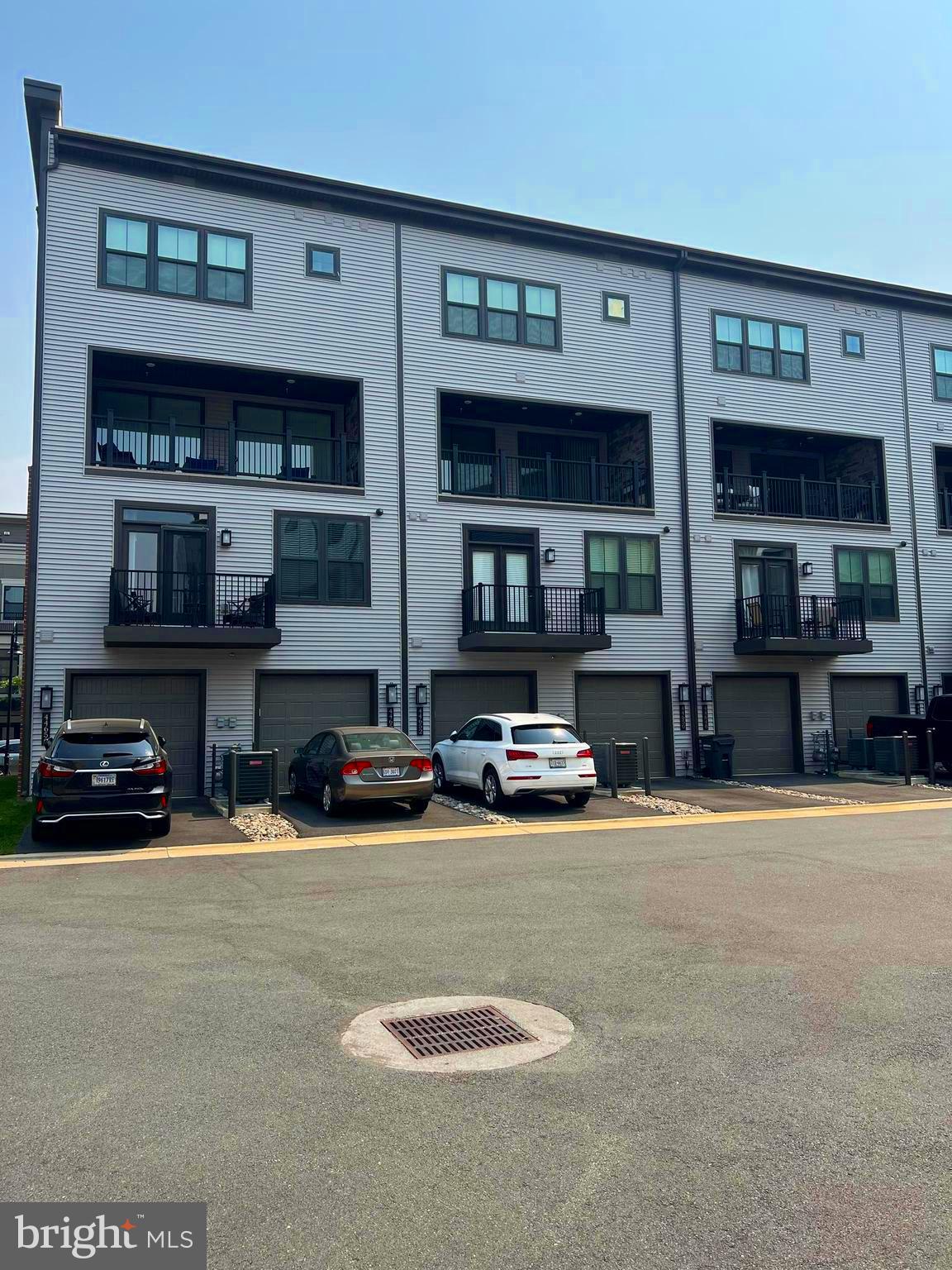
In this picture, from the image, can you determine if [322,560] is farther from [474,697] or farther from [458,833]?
[458,833]

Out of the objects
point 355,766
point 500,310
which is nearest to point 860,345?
point 500,310

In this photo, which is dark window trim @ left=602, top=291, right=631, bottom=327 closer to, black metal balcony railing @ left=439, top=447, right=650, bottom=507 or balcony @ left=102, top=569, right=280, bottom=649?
black metal balcony railing @ left=439, top=447, right=650, bottom=507

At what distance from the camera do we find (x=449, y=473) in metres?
22.9

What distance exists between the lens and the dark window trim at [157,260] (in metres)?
19.4

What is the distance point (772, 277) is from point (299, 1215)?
2676cm

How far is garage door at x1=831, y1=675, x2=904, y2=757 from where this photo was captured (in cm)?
2462

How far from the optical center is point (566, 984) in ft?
19.7

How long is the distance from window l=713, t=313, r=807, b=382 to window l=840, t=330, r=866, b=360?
1338 mm

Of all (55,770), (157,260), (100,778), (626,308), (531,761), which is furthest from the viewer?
(626,308)

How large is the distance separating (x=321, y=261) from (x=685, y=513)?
35.1 ft

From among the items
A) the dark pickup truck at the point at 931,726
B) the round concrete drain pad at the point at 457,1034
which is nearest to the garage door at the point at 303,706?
the dark pickup truck at the point at 931,726

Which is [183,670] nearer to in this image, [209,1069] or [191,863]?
[191,863]

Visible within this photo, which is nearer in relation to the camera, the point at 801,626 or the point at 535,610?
the point at 535,610

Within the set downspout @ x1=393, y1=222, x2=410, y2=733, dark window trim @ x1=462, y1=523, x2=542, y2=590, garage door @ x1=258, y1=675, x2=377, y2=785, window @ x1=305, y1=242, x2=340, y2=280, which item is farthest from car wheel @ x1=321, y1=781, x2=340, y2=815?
window @ x1=305, y1=242, x2=340, y2=280
